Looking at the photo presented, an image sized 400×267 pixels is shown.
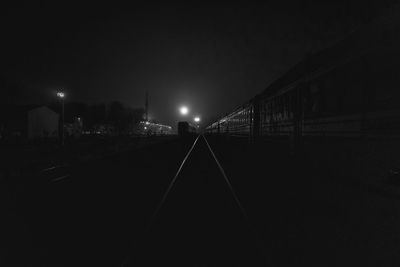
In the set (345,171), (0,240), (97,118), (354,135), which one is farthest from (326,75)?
(97,118)

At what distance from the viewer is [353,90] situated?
22.5 ft

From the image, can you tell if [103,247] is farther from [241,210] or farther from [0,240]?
[241,210]

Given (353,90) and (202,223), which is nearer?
(202,223)

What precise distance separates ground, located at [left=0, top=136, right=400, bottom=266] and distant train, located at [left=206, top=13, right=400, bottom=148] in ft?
4.01

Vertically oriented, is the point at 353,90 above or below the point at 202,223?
above

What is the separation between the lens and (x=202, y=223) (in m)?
4.80

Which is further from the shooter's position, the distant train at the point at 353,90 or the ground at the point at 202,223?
the distant train at the point at 353,90

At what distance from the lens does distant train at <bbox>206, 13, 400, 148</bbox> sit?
581 centimetres

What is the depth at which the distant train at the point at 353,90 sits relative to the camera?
19.1ft

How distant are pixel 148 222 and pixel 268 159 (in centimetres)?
1016

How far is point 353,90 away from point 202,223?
476cm

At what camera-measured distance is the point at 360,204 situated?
6.10 metres

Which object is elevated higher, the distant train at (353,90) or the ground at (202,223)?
the distant train at (353,90)

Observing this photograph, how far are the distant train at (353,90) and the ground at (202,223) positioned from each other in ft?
4.01
